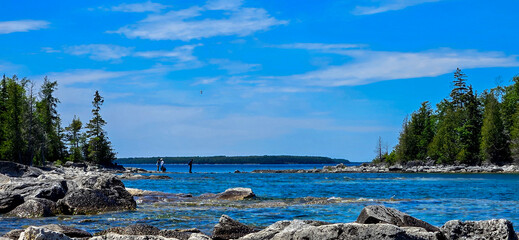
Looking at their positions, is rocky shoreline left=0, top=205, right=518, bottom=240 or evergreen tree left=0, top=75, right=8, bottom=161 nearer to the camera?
rocky shoreline left=0, top=205, right=518, bottom=240

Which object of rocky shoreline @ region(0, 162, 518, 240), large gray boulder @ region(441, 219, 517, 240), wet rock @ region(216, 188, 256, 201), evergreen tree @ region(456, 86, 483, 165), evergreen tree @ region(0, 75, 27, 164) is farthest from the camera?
evergreen tree @ region(456, 86, 483, 165)

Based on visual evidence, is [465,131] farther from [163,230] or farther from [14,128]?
[163,230]

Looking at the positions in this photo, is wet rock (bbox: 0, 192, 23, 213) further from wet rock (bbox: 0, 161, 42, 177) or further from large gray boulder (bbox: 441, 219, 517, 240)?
wet rock (bbox: 0, 161, 42, 177)

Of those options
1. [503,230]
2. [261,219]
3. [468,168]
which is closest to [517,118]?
[468,168]

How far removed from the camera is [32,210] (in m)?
18.4

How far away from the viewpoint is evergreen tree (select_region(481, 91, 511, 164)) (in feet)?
310

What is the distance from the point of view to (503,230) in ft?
30.8

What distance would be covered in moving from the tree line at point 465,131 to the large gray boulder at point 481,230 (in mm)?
85050

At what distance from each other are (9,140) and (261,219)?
59.7 metres

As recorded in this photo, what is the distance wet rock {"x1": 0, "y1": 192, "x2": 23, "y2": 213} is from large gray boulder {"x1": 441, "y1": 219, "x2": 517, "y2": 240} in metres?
15.5

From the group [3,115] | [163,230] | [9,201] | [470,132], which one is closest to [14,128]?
[3,115]

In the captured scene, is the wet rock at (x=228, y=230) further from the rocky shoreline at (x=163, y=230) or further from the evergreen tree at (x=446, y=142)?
the evergreen tree at (x=446, y=142)

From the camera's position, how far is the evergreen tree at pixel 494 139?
310ft

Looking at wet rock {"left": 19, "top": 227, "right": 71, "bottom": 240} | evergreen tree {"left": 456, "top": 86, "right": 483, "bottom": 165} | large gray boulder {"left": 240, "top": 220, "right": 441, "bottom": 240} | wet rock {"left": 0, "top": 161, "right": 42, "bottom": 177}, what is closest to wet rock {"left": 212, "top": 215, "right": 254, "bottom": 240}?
large gray boulder {"left": 240, "top": 220, "right": 441, "bottom": 240}
